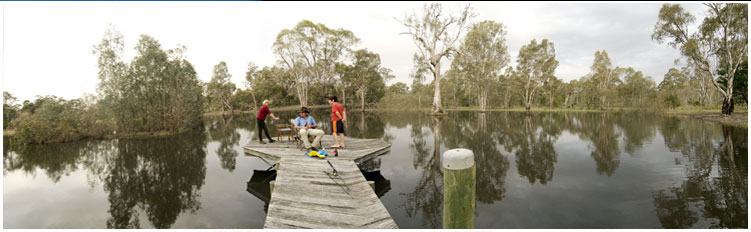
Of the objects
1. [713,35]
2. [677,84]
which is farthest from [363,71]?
[677,84]

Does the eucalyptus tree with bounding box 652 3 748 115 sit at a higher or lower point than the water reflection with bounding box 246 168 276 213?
higher

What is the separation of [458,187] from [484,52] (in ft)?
113

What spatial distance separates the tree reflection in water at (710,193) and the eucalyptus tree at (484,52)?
84.4 feet

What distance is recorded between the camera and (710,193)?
529 centimetres

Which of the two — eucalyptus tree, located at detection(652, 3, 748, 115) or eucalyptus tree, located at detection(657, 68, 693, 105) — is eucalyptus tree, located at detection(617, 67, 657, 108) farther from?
eucalyptus tree, located at detection(652, 3, 748, 115)

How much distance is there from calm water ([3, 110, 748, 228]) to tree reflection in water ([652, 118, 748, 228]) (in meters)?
0.02

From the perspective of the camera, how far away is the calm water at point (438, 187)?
15.9ft

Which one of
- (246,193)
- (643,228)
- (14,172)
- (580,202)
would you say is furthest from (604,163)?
(14,172)

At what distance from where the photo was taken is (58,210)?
234 inches

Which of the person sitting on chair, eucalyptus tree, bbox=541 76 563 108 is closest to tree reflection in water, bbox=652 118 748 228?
the person sitting on chair

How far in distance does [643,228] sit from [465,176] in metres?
3.61

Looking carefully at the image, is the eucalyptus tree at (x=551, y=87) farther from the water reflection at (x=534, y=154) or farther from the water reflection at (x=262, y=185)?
the water reflection at (x=262, y=185)

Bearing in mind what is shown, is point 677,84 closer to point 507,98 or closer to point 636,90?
point 636,90

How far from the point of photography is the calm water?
4.84 m
